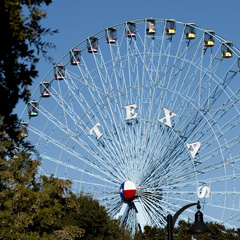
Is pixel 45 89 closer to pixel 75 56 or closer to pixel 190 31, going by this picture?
pixel 75 56

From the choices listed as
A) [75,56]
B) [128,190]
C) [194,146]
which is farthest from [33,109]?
[194,146]

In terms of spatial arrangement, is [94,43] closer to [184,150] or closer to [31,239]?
[184,150]

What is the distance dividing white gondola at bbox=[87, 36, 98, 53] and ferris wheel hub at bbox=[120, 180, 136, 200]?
10824mm

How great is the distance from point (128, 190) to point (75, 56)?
11758 millimetres

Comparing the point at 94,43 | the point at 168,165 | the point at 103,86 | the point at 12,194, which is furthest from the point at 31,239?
the point at 94,43

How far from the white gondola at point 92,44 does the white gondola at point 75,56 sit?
3.10ft

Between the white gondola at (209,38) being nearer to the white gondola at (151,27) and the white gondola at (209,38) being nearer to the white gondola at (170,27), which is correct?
the white gondola at (170,27)

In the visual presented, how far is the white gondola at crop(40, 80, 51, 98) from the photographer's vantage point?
5645cm

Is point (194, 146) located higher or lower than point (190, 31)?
lower

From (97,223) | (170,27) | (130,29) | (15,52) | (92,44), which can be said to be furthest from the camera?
(92,44)

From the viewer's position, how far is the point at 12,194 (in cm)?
3603

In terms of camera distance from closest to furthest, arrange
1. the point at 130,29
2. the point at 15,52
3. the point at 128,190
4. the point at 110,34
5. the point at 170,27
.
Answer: the point at 15,52 → the point at 128,190 → the point at 170,27 → the point at 130,29 → the point at 110,34

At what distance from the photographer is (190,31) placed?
5275cm

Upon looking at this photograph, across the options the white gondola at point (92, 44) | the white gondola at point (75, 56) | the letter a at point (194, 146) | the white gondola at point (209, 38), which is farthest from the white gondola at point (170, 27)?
the letter a at point (194, 146)
